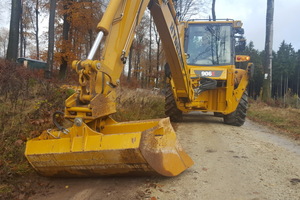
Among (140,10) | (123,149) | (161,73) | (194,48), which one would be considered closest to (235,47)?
(194,48)

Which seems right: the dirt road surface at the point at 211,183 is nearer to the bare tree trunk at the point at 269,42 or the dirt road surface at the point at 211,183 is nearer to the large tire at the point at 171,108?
A: the large tire at the point at 171,108

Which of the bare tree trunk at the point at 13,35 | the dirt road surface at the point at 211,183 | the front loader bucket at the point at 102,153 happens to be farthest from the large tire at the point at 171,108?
the bare tree trunk at the point at 13,35

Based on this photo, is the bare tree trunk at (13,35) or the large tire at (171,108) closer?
the large tire at (171,108)

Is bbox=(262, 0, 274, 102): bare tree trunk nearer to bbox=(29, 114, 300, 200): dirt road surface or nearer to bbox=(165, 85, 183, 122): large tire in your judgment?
bbox=(165, 85, 183, 122): large tire

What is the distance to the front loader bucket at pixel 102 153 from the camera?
127 inches

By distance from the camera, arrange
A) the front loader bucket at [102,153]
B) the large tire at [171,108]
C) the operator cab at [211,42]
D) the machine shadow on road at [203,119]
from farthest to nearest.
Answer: the machine shadow on road at [203,119], the operator cab at [211,42], the large tire at [171,108], the front loader bucket at [102,153]

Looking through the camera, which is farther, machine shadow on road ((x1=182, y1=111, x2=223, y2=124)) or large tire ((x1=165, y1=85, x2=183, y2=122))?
machine shadow on road ((x1=182, y1=111, x2=223, y2=124))

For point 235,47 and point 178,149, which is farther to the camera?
point 235,47

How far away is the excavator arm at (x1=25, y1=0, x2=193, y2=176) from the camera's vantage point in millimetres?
3254

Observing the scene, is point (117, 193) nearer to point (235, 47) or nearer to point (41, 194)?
point (41, 194)

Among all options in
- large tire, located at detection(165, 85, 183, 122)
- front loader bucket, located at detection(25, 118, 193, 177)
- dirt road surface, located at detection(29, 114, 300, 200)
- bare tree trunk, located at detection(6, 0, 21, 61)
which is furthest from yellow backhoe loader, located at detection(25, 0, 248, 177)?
bare tree trunk, located at detection(6, 0, 21, 61)

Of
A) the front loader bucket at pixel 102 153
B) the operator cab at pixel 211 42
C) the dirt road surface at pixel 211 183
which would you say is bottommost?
the dirt road surface at pixel 211 183

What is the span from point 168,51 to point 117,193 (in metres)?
3.91

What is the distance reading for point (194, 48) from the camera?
9.34 meters
